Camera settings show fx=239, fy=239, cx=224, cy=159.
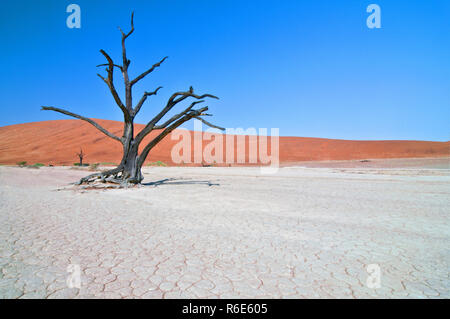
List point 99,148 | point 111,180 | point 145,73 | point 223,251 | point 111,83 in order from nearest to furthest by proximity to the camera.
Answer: point 223,251 < point 111,83 < point 111,180 < point 145,73 < point 99,148

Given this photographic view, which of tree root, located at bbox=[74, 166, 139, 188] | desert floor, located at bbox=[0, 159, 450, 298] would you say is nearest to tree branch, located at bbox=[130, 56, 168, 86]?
tree root, located at bbox=[74, 166, 139, 188]

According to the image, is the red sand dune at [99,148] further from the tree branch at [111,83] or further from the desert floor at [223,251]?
the desert floor at [223,251]

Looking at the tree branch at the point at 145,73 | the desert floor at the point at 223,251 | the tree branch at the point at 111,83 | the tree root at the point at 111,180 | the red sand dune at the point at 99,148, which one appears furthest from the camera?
the red sand dune at the point at 99,148

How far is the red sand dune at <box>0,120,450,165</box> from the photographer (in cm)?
3518

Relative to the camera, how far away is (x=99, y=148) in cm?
3962

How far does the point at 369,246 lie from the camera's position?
3.26 metres

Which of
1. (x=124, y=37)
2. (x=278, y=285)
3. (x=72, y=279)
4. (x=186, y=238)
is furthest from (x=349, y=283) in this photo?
(x=124, y=37)

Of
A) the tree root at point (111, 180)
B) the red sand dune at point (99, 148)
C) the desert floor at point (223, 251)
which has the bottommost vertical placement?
the desert floor at point (223, 251)

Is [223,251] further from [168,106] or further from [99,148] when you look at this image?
[99,148]

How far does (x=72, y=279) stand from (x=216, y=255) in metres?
1.50

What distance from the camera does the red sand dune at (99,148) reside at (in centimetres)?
3518
